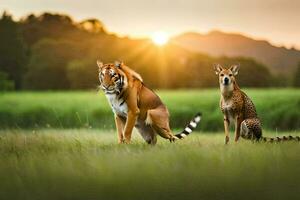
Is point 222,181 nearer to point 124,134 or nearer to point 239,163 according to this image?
point 239,163

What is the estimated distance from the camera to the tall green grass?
20.9 feet

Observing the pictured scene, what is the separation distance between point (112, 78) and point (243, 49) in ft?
4.34

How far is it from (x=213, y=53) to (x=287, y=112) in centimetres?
111

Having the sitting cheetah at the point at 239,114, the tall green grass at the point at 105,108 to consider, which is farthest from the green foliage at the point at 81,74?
the sitting cheetah at the point at 239,114

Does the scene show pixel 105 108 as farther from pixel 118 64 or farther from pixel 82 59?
pixel 118 64

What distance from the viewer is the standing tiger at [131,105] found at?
471cm

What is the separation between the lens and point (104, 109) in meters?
7.39

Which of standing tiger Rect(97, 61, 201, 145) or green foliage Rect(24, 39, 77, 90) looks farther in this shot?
green foliage Rect(24, 39, 77, 90)


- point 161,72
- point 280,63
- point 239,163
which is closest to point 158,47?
point 161,72

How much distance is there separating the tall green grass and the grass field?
4.02ft

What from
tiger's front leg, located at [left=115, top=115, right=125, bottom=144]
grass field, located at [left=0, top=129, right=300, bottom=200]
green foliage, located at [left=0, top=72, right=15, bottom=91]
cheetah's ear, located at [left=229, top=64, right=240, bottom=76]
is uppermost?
cheetah's ear, located at [left=229, top=64, right=240, bottom=76]

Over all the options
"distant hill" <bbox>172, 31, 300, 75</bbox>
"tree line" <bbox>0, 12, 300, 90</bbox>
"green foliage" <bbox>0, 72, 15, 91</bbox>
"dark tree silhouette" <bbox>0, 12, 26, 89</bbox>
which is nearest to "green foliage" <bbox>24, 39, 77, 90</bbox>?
"tree line" <bbox>0, 12, 300, 90</bbox>

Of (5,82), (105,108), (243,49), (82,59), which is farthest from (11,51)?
(243,49)

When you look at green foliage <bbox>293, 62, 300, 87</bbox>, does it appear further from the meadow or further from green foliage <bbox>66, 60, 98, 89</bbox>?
green foliage <bbox>66, 60, 98, 89</bbox>
